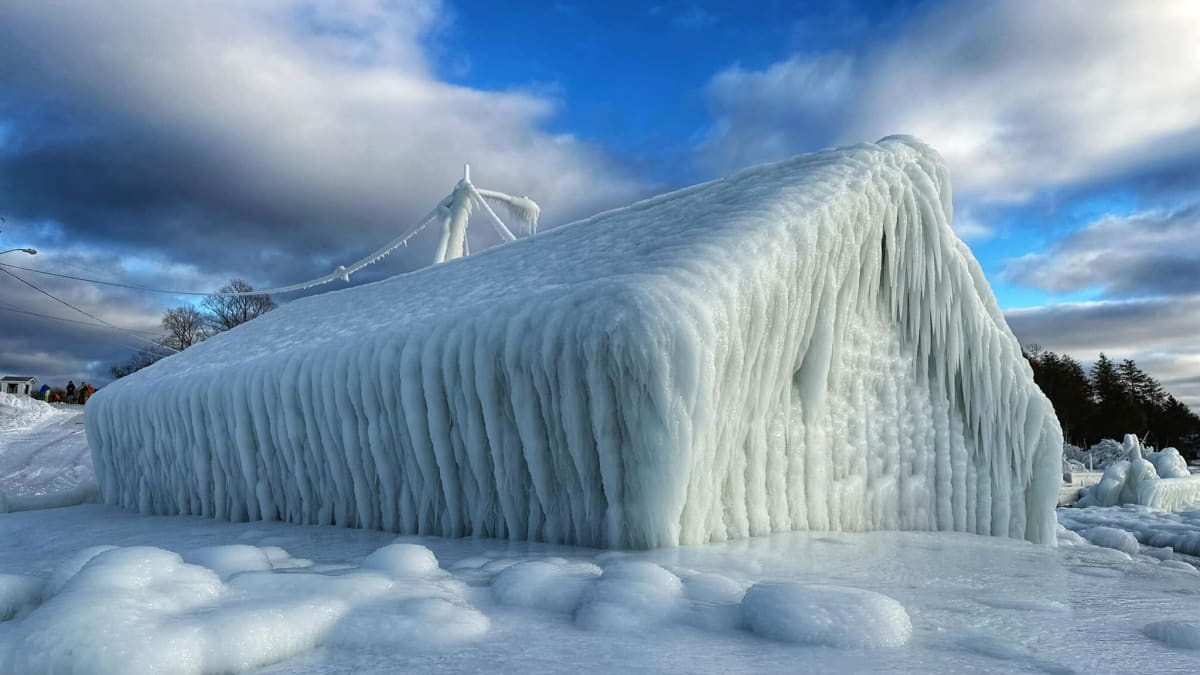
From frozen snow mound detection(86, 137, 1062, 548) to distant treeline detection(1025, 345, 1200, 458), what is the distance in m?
48.5

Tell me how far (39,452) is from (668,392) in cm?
1935

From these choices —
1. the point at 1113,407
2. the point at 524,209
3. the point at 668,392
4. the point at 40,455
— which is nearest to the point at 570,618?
the point at 668,392

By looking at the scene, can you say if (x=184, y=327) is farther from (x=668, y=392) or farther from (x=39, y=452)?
(x=668, y=392)

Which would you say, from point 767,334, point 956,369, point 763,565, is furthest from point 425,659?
point 956,369

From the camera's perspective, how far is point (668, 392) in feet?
12.0

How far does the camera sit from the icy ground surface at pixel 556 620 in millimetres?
1852

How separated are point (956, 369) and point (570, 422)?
155 inches

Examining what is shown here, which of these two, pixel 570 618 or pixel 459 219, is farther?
pixel 459 219

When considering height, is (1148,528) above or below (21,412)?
below

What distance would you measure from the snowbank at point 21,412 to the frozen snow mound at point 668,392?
16.9 m

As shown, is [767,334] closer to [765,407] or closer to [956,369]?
[765,407]

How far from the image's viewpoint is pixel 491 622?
2.22 m

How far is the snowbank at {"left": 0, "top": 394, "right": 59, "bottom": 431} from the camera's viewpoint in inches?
816

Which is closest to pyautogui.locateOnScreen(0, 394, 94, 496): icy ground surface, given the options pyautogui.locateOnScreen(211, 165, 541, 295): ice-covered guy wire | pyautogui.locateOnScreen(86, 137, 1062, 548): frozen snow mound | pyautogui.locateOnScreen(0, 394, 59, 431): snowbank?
pyautogui.locateOnScreen(0, 394, 59, 431): snowbank
